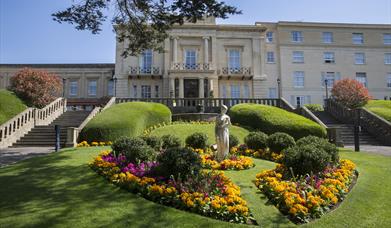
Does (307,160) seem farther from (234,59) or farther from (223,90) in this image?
(234,59)

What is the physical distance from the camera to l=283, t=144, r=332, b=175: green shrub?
8703 mm

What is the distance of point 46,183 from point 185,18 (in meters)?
7.74

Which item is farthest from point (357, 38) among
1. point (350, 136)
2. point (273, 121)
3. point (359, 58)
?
point (273, 121)

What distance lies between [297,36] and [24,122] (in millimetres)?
38009

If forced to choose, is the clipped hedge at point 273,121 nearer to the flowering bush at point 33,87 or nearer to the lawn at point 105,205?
the lawn at point 105,205

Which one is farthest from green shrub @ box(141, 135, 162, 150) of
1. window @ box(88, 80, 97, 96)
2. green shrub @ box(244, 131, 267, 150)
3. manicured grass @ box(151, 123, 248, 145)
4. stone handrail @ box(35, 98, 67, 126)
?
window @ box(88, 80, 97, 96)

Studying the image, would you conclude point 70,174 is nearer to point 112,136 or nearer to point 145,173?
point 145,173

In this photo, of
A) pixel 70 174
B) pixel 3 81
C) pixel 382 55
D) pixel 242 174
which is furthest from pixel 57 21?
pixel 382 55

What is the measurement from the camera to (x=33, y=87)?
84.8 ft

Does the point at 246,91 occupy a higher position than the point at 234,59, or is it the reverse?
the point at 234,59

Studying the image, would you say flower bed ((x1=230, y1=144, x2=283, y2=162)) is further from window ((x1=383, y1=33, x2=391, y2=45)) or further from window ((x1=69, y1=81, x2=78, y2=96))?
window ((x1=383, y1=33, x2=391, y2=45))

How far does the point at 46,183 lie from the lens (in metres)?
8.05

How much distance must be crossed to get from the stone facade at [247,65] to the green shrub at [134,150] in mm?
26712

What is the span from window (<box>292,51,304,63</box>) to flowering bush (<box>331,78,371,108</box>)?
10.4m
